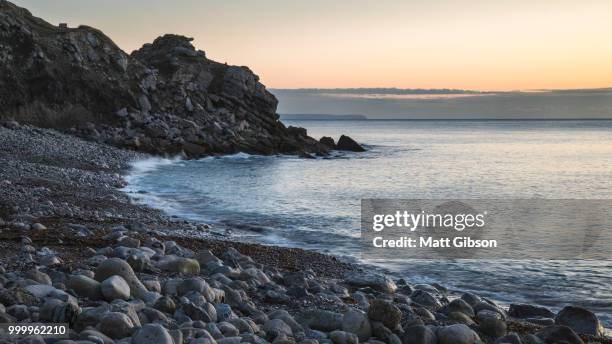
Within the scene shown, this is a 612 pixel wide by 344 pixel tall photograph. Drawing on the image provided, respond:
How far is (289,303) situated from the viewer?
7605 mm

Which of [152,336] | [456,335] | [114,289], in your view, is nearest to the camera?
[152,336]

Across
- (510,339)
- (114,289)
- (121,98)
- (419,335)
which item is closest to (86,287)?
(114,289)

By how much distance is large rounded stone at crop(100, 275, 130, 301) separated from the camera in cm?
612

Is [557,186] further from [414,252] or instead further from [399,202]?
[414,252]

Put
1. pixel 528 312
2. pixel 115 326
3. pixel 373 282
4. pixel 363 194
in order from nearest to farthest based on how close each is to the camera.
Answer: pixel 115 326, pixel 528 312, pixel 373 282, pixel 363 194

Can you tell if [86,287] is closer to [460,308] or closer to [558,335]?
[460,308]

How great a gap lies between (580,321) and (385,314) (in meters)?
3.25

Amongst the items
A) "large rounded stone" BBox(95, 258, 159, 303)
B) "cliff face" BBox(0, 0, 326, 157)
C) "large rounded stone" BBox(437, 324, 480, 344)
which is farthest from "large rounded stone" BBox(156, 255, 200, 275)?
"cliff face" BBox(0, 0, 326, 157)

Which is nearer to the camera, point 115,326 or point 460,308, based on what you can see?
point 115,326

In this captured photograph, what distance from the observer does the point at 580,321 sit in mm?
8008

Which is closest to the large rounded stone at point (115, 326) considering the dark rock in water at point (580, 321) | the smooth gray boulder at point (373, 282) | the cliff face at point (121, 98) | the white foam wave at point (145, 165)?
the smooth gray boulder at point (373, 282)

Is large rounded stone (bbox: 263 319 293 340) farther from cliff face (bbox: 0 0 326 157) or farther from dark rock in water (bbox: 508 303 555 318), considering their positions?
cliff face (bbox: 0 0 326 157)

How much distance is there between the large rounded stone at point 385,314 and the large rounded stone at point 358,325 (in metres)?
0.15

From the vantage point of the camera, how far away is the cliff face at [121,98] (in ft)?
150
